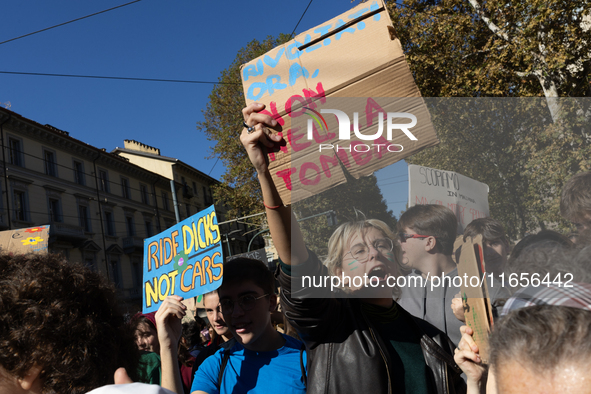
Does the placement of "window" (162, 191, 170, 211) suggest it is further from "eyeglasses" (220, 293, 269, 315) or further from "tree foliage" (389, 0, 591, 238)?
"eyeglasses" (220, 293, 269, 315)

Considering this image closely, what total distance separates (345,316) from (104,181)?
3306cm

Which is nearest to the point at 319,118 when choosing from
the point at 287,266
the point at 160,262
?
the point at 287,266

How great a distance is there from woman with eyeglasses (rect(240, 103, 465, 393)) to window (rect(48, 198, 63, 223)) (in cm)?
2818

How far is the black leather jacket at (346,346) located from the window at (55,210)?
28203mm

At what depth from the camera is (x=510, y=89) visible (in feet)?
31.4

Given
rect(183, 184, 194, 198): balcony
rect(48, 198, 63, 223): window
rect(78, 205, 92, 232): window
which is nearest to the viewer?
rect(48, 198, 63, 223): window

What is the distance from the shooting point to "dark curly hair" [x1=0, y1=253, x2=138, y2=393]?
48.6 inches

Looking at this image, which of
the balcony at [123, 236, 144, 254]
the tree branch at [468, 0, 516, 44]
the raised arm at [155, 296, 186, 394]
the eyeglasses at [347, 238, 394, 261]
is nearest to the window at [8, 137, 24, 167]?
the balcony at [123, 236, 144, 254]

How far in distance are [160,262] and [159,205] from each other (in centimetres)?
3725

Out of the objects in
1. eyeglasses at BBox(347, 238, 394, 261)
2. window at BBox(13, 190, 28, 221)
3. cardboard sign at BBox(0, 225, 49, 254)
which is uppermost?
window at BBox(13, 190, 28, 221)

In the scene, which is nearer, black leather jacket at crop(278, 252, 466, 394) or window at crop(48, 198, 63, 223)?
black leather jacket at crop(278, 252, 466, 394)

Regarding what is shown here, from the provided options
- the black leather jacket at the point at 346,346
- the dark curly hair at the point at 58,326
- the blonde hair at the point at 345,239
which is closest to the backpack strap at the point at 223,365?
the black leather jacket at the point at 346,346

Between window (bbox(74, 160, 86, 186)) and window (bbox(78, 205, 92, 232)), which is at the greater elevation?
window (bbox(74, 160, 86, 186))

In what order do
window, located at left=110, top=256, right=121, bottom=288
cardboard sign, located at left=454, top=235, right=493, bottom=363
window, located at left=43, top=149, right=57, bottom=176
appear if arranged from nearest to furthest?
1. cardboard sign, located at left=454, top=235, right=493, bottom=363
2. window, located at left=43, top=149, right=57, bottom=176
3. window, located at left=110, top=256, right=121, bottom=288
